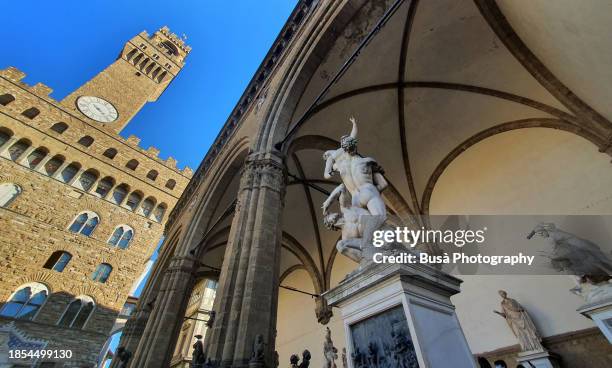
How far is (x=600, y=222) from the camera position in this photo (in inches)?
236

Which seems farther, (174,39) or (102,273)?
(174,39)

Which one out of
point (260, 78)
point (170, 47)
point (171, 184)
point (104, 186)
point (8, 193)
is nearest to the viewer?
point (260, 78)

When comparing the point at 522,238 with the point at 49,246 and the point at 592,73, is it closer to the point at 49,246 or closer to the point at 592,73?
the point at 592,73

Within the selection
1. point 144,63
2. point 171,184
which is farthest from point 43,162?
point 144,63

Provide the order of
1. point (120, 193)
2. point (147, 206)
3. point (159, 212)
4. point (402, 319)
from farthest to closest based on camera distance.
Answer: point (159, 212)
point (147, 206)
point (120, 193)
point (402, 319)

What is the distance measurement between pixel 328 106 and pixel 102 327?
15079mm

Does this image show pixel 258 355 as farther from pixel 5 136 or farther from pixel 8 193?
pixel 5 136

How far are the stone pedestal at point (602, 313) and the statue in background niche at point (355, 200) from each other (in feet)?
9.29

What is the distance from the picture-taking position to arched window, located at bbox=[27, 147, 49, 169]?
1517 cm

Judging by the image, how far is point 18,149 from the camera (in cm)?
1507

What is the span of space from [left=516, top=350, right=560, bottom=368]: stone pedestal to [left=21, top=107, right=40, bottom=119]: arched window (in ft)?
75.2

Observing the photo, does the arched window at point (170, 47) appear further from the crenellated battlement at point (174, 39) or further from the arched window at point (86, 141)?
the arched window at point (86, 141)

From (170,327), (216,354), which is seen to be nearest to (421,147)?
(216,354)

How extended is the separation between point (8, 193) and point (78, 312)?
6436 mm
